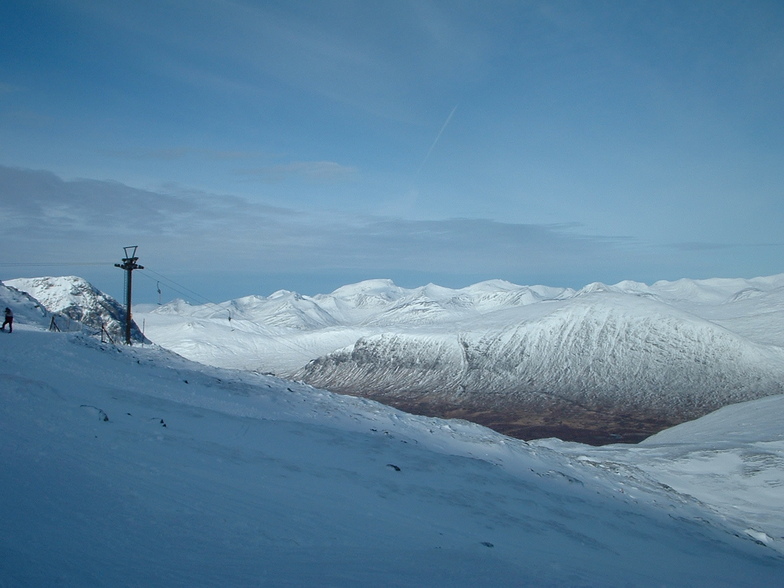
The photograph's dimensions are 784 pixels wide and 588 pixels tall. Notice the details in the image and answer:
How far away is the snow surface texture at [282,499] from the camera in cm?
613

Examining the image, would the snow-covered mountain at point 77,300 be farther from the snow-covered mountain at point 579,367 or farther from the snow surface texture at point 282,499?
the snow surface texture at point 282,499

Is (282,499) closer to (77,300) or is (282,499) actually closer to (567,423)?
(567,423)

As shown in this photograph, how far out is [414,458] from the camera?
46.7ft

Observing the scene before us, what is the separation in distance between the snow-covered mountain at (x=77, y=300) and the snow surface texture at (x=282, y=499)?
94261 mm

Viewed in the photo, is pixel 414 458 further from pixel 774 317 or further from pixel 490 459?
pixel 774 317

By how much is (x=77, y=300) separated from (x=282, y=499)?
118115 mm

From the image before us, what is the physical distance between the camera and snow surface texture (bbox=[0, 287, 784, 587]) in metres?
6.13

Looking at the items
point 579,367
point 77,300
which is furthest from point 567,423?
point 77,300

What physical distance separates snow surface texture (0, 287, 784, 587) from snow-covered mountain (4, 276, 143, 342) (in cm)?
9426

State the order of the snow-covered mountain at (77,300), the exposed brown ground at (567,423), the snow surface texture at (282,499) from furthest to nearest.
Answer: the snow-covered mountain at (77,300) < the exposed brown ground at (567,423) < the snow surface texture at (282,499)

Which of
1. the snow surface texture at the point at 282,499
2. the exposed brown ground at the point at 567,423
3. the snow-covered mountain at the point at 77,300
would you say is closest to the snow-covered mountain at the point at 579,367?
the exposed brown ground at the point at 567,423

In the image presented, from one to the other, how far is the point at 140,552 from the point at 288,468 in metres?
5.25

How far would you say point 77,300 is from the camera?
109125mm

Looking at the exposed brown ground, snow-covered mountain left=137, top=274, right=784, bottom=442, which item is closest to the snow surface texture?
the exposed brown ground
